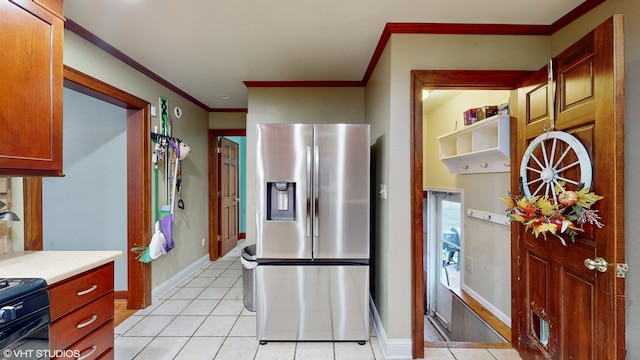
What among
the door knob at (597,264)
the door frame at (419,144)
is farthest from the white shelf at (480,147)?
the door knob at (597,264)

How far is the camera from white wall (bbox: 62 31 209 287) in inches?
84.8

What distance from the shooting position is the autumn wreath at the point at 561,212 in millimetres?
1318

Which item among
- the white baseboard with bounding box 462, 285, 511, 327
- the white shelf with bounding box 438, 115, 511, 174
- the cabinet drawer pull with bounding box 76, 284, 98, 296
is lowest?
the white baseboard with bounding box 462, 285, 511, 327

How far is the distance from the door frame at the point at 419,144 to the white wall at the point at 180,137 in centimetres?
248

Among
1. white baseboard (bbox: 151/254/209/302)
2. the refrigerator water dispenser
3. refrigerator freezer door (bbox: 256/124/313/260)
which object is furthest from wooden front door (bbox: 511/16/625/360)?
white baseboard (bbox: 151/254/209/302)

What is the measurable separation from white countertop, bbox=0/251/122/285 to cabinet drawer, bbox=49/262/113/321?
42 mm

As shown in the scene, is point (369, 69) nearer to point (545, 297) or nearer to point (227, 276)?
point (545, 297)

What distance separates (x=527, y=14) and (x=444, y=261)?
108 inches

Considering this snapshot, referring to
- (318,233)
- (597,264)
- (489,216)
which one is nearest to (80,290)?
(318,233)

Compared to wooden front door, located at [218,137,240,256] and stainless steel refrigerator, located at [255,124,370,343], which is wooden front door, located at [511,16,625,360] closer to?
stainless steel refrigerator, located at [255,124,370,343]

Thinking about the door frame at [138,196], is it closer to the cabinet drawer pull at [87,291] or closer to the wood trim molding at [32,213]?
the wood trim molding at [32,213]

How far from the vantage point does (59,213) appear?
297 centimetres

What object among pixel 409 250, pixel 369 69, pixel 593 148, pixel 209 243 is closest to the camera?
pixel 593 148

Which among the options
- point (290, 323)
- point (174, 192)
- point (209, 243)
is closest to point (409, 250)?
point (290, 323)
